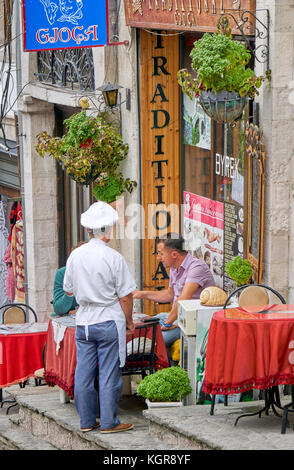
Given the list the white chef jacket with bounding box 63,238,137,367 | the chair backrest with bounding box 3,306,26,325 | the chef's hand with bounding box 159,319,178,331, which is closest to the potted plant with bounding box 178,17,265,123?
the chef's hand with bounding box 159,319,178,331

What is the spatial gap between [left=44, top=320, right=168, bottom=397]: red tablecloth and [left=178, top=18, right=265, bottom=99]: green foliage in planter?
2145 mm

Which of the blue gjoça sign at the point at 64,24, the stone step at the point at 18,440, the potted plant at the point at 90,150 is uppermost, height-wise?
the blue gjoça sign at the point at 64,24

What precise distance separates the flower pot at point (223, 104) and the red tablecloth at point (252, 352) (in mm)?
2451

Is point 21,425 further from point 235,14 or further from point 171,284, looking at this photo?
point 235,14

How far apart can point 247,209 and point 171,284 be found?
1.00 meters

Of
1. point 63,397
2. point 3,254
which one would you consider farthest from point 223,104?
point 3,254

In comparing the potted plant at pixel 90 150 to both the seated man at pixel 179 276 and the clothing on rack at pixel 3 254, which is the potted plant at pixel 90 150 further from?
the clothing on rack at pixel 3 254

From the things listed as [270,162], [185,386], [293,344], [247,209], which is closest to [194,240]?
[247,209]

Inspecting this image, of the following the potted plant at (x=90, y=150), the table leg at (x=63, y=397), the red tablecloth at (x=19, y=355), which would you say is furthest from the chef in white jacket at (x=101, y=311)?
the potted plant at (x=90, y=150)

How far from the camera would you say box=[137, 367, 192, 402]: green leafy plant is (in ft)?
23.8

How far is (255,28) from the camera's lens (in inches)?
335

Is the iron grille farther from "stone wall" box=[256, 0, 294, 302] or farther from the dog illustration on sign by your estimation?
"stone wall" box=[256, 0, 294, 302]

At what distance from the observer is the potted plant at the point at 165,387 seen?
7.25 m

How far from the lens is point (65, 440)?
762 cm
